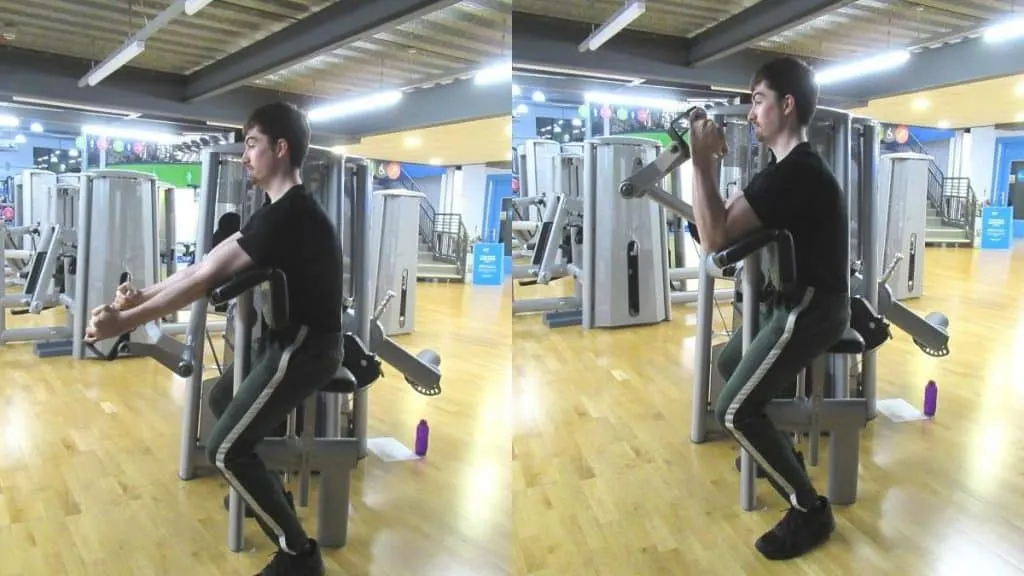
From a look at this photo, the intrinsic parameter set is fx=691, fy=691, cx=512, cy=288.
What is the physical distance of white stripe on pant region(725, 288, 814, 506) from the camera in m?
1.73

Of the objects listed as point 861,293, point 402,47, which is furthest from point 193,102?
point 861,293

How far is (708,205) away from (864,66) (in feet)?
2.55

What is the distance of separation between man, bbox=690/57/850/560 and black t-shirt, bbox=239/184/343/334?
880 millimetres

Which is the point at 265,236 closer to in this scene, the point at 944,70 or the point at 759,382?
the point at 759,382

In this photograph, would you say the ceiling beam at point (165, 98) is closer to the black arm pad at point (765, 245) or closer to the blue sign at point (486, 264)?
the blue sign at point (486, 264)

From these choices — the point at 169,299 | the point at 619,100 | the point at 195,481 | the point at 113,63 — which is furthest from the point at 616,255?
the point at 113,63

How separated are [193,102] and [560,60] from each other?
1.03 meters

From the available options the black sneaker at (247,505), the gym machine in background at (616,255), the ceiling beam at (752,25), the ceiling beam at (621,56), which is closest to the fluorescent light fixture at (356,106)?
the ceiling beam at (621,56)

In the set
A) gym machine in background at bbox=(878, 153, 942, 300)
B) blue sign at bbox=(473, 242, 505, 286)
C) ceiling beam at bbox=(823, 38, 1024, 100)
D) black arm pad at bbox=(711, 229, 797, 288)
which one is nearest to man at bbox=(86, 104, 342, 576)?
blue sign at bbox=(473, 242, 505, 286)

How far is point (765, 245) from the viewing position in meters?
1.64

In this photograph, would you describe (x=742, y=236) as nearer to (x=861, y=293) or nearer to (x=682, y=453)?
(x=861, y=293)

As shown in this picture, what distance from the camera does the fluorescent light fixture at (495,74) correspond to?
177 cm

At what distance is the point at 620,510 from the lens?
2.14m

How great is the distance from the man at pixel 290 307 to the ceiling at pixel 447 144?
0.65 ft
